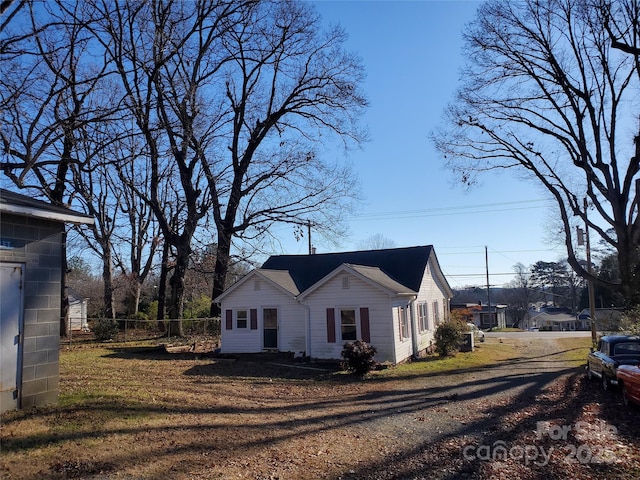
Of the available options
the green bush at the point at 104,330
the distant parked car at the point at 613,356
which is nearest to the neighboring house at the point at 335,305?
the distant parked car at the point at 613,356

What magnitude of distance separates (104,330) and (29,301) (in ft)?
64.2

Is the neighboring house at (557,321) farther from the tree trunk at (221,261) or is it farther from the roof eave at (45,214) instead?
the roof eave at (45,214)

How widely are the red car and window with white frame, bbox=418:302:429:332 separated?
42.8 feet

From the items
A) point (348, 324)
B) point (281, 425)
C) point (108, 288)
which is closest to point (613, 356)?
point (348, 324)

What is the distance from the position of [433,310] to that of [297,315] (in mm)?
9419

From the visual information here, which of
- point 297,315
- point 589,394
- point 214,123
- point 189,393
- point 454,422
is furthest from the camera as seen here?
point 214,123

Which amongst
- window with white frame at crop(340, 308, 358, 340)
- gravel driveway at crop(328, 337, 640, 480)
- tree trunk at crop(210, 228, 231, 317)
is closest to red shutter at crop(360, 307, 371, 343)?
window with white frame at crop(340, 308, 358, 340)

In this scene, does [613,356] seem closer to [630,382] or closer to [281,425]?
[630,382]

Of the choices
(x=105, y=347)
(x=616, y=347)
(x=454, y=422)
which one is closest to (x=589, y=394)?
(x=616, y=347)

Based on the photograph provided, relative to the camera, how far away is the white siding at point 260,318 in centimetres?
2094

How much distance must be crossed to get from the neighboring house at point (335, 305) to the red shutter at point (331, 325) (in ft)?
0.14

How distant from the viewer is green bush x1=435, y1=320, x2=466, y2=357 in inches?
874

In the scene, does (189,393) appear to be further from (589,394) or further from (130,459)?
(589,394)

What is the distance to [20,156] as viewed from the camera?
14.8m
